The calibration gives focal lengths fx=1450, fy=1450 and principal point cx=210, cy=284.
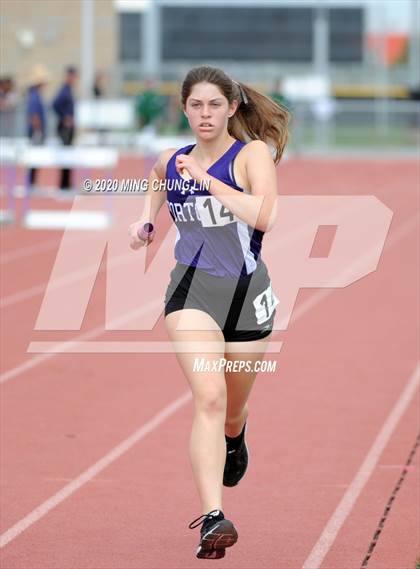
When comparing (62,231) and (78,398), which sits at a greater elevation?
(78,398)

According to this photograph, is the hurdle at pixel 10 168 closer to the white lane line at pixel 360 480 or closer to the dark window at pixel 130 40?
the white lane line at pixel 360 480

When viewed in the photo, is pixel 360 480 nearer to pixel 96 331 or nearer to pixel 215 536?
pixel 215 536

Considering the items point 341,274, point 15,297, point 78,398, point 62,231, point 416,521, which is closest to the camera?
point 416,521

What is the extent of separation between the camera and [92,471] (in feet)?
22.7

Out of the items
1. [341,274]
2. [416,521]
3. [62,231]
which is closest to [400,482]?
[416,521]

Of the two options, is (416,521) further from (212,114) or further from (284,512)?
(212,114)

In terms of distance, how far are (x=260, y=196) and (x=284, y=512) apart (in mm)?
1653

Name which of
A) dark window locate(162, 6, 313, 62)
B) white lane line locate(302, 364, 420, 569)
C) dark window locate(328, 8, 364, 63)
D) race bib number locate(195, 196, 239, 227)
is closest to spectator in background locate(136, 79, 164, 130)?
white lane line locate(302, 364, 420, 569)

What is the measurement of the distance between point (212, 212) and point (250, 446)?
2500mm

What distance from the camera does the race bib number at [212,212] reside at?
17.1 feet

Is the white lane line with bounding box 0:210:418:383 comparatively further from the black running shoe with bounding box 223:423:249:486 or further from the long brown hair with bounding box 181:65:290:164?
the long brown hair with bounding box 181:65:290:164

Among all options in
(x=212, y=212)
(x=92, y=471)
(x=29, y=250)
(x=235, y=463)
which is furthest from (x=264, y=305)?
(x=29, y=250)

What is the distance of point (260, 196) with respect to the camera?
5.14 m

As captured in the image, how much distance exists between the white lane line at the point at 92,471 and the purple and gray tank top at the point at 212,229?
1362 mm
